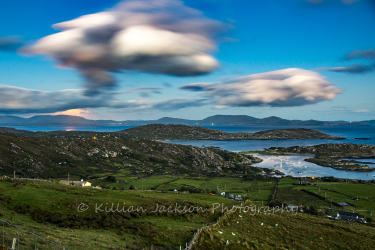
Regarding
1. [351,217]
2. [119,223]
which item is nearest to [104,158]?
[119,223]

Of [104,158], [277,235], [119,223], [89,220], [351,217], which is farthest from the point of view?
[104,158]

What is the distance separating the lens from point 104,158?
136m

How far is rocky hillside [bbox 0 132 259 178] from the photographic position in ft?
311

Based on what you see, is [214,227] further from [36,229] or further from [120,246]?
[36,229]

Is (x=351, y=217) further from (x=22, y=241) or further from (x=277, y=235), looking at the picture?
(x=22, y=241)

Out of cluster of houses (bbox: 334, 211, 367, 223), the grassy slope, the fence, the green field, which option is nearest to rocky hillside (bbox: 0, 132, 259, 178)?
the green field

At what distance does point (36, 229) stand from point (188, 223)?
16454mm

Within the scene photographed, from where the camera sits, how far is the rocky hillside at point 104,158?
94756mm

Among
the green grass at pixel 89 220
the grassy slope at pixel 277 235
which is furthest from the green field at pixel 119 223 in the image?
the grassy slope at pixel 277 235

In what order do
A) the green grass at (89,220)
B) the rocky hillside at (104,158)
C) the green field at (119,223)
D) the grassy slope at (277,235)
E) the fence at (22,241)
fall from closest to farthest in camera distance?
the fence at (22,241), the green grass at (89,220), the green field at (119,223), the grassy slope at (277,235), the rocky hillside at (104,158)

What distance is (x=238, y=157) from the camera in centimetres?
16950

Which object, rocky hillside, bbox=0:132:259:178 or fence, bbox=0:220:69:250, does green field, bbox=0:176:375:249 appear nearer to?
fence, bbox=0:220:69:250

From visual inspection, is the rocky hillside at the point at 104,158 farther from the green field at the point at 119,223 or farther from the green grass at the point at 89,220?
the green field at the point at 119,223

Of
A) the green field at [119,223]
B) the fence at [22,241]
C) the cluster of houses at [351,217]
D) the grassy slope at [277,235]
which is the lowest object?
the cluster of houses at [351,217]
